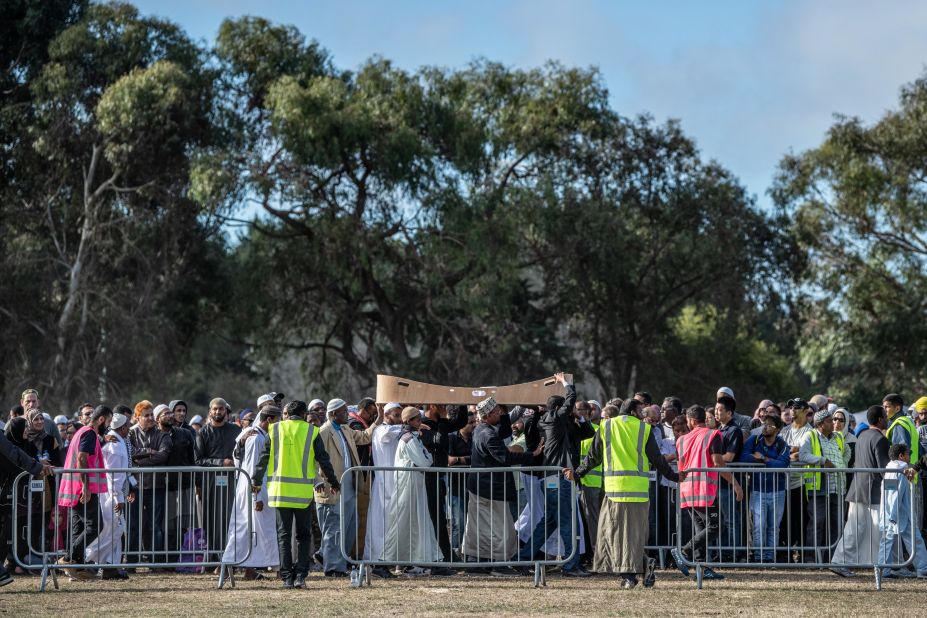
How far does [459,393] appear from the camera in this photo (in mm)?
13508

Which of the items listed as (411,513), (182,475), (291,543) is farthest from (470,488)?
(182,475)

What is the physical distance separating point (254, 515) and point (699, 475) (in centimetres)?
470

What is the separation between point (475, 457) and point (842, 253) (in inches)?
1091

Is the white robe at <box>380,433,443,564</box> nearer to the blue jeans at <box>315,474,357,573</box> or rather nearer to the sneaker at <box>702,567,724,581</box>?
the blue jeans at <box>315,474,357,573</box>

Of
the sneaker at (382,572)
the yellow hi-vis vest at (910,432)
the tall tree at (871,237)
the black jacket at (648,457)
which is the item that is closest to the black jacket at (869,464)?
the yellow hi-vis vest at (910,432)

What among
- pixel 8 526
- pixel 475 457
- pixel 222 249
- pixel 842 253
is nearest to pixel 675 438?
pixel 475 457

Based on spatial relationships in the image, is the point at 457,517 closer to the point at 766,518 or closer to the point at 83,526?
the point at 766,518

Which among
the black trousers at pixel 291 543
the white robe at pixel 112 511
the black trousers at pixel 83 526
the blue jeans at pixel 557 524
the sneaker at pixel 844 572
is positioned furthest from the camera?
the blue jeans at pixel 557 524

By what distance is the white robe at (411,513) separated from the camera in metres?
12.9

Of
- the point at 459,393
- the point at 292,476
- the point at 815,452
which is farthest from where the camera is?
the point at 815,452

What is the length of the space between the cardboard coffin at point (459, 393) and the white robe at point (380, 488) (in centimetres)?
38

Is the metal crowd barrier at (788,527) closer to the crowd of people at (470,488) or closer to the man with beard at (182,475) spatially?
the crowd of people at (470,488)

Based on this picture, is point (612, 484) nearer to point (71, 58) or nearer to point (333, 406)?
point (333, 406)

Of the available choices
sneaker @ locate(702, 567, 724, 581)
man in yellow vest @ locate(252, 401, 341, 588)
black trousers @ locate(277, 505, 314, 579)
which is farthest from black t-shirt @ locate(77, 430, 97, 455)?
sneaker @ locate(702, 567, 724, 581)
